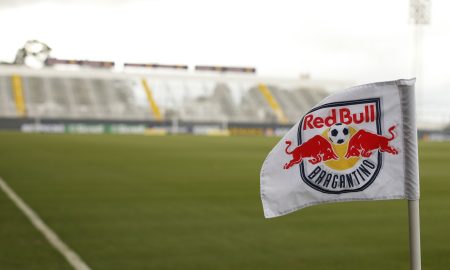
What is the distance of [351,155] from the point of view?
4082 mm

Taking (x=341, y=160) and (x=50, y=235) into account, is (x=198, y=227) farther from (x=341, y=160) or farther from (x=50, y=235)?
(x=341, y=160)

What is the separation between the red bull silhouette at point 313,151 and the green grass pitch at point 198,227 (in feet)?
10.4

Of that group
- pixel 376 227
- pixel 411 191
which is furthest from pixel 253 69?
pixel 411 191

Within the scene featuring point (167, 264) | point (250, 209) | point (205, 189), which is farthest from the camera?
point (205, 189)

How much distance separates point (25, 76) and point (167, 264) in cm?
6855

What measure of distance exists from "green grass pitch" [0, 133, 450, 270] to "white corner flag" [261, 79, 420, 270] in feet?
10.1

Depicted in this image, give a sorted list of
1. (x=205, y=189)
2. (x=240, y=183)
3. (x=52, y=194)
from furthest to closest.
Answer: (x=240, y=183) < (x=205, y=189) < (x=52, y=194)

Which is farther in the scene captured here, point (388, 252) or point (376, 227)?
point (376, 227)

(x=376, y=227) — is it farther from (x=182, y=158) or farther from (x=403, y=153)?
(x=182, y=158)

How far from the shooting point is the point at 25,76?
72.6 meters

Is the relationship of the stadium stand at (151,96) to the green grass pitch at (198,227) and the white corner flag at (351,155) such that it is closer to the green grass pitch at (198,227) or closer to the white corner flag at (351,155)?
the green grass pitch at (198,227)

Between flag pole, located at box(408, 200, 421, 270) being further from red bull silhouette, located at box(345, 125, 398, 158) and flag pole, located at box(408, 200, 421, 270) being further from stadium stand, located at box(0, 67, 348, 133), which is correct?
stadium stand, located at box(0, 67, 348, 133)

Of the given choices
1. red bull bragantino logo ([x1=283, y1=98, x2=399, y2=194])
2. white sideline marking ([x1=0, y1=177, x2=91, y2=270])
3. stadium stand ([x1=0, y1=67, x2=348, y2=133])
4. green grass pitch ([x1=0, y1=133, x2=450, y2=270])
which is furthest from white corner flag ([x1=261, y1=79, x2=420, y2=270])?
stadium stand ([x1=0, y1=67, x2=348, y2=133])

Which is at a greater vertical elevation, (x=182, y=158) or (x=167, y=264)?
(x=167, y=264)
